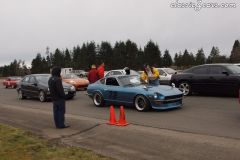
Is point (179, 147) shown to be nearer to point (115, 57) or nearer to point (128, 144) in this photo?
point (128, 144)

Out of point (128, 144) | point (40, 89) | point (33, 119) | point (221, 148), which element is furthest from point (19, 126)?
point (40, 89)

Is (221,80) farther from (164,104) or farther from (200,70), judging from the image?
(164,104)

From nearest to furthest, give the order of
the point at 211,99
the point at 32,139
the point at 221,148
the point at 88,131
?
the point at 221,148
the point at 32,139
the point at 88,131
the point at 211,99

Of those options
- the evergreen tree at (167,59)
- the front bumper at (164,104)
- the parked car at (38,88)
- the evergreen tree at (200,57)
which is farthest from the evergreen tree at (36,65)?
the front bumper at (164,104)

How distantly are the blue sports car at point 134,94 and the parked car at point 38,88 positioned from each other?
12.8 ft

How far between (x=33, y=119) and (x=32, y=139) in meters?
3.62

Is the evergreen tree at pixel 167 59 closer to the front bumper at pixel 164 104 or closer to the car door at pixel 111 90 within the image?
the car door at pixel 111 90

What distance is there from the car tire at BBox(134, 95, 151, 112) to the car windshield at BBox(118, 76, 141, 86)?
1029 millimetres

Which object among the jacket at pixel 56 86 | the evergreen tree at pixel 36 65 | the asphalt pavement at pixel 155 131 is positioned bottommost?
the asphalt pavement at pixel 155 131

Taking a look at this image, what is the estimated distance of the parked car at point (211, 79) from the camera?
52.4 ft

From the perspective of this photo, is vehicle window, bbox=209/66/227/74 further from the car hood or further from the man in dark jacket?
the man in dark jacket

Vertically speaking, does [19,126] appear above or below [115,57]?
below

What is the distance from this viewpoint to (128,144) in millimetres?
8195

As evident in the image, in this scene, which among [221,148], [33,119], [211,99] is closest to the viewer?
[221,148]
